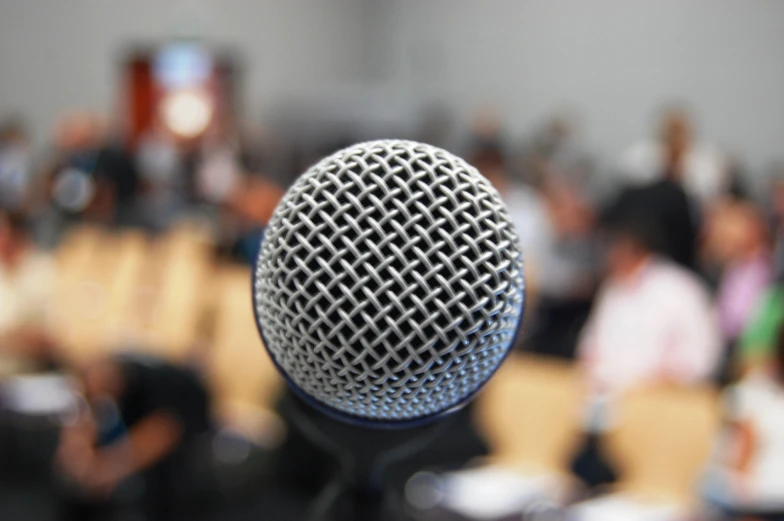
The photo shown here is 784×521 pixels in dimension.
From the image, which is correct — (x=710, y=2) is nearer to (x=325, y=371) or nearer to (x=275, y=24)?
(x=275, y=24)

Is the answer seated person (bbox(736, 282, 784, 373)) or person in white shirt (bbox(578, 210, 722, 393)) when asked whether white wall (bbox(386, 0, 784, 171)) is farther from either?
person in white shirt (bbox(578, 210, 722, 393))

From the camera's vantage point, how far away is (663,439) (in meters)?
3.05

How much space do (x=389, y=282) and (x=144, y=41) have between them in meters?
10.9

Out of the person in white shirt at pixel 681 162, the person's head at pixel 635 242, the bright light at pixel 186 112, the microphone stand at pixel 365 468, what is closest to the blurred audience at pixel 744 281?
the person in white shirt at pixel 681 162

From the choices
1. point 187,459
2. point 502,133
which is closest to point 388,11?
point 502,133

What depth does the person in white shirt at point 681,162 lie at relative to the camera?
4.82 m

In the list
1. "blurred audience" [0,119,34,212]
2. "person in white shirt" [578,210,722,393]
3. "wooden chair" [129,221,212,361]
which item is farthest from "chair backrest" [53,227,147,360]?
"person in white shirt" [578,210,722,393]

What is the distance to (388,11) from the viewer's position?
12484 millimetres

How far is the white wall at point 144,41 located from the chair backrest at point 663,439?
8.77 m

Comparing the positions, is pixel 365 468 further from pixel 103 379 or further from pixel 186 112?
pixel 186 112

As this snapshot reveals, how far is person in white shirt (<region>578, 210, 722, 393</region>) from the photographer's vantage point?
3.43 meters

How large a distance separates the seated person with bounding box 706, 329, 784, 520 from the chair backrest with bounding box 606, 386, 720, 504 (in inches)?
7.4

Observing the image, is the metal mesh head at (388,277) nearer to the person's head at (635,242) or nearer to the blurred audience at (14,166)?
the person's head at (635,242)

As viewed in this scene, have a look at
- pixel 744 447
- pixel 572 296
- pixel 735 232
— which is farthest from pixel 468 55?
pixel 744 447
